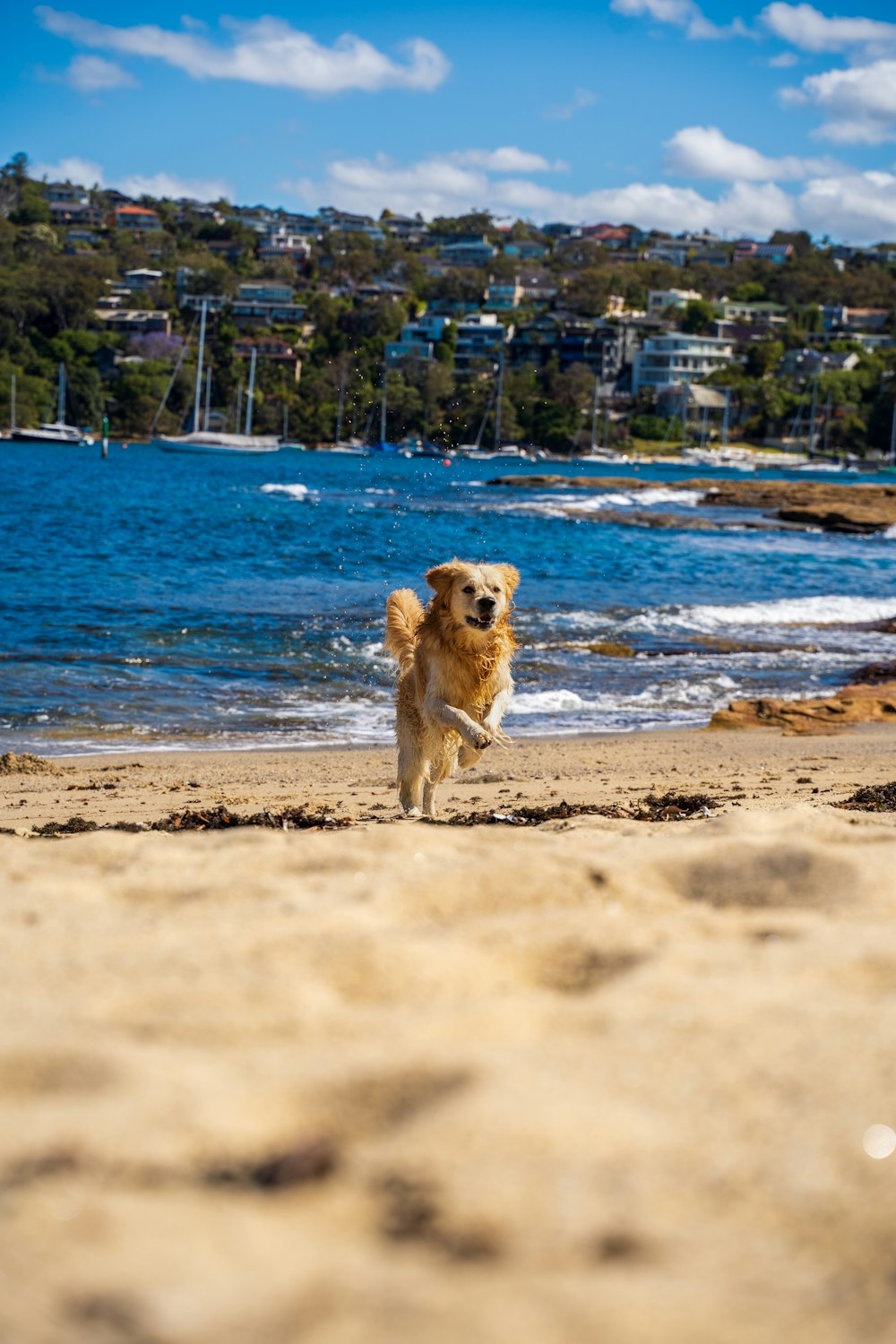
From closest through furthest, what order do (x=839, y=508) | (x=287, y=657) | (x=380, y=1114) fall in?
1. (x=380, y=1114)
2. (x=287, y=657)
3. (x=839, y=508)

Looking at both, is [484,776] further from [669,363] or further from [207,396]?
[669,363]

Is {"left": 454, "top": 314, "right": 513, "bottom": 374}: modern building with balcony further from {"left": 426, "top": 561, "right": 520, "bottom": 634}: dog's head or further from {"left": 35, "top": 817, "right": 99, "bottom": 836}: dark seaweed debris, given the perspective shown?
{"left": 35, "top": 817, "right": 99, "bottom": 836}: dark seaweed debris

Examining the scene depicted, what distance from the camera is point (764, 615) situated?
19469 mm

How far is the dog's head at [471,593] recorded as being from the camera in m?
6.51

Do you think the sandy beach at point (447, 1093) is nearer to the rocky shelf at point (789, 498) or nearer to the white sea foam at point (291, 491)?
the rocky shelf at point (789, 498)

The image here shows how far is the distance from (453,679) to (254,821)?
4.04ft

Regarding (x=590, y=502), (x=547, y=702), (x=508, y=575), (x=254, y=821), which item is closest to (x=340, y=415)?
(x=590, y=502)

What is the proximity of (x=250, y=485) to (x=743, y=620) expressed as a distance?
3833 centimetres

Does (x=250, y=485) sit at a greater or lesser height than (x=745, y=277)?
lesser

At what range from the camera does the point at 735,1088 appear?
7.54 ft

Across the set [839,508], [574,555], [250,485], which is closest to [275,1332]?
[574,555]

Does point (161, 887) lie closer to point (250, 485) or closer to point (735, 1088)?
point (735, 1088)

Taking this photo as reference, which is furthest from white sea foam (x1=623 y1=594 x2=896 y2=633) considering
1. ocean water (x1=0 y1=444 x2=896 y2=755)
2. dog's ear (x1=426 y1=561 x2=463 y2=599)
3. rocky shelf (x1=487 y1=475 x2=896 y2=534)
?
rocky shelf (x1=487 y1=475 x2=896 y2=534)

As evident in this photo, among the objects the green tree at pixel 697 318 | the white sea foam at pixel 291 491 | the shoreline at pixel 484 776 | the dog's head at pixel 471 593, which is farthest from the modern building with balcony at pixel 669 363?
the dog's head at pixel 471 593
